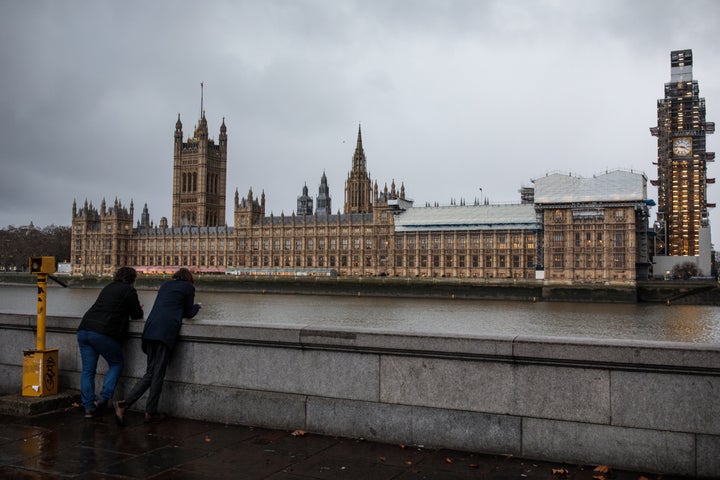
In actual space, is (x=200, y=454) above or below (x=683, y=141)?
below

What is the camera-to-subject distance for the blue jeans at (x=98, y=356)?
27.9ft

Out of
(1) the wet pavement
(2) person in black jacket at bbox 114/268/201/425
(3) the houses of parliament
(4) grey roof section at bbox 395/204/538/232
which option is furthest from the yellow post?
(4) grey roof section at bbox 395/204/538/232

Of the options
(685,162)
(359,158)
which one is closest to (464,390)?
(359,158)

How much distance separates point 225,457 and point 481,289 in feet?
277

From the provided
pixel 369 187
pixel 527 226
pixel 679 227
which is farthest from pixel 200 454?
pixel 679 227

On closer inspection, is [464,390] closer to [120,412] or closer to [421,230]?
[120,412]

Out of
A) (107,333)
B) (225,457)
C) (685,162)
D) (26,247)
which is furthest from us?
(685,162)

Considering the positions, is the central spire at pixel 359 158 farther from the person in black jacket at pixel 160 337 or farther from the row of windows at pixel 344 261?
the person in black jacket at pixel 160 337

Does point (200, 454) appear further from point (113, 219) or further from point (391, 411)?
point (113, 219)

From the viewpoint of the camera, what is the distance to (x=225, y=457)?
21.8ft

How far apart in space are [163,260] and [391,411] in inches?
5262

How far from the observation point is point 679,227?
17325 centimetres

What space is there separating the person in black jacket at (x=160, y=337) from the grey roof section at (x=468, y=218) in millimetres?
97691

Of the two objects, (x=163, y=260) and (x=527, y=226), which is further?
(x=163, y=260)
